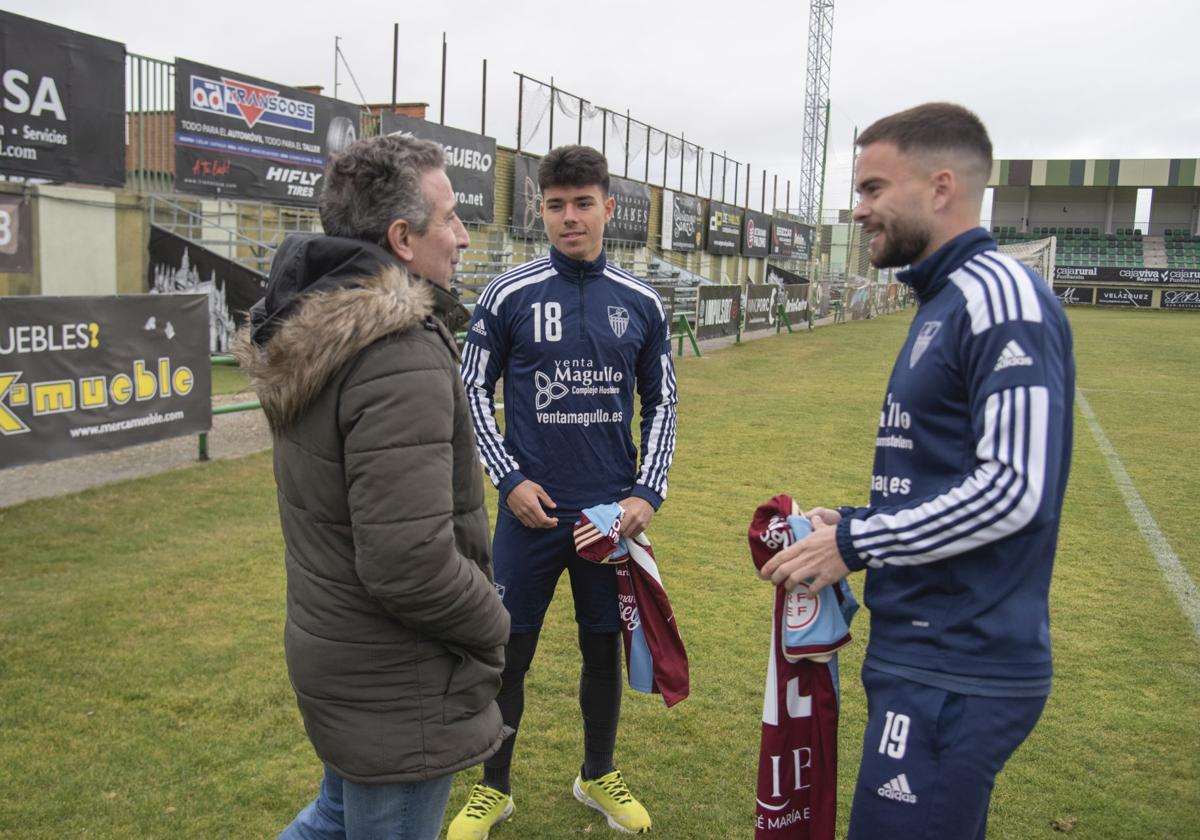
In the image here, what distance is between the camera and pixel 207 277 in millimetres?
13336

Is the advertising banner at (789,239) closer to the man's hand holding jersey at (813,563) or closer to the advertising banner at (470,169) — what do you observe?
the advertising banner at (470,169)

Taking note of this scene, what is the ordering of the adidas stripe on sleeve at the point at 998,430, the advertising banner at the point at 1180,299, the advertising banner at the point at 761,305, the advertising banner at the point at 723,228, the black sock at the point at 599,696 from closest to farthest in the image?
the adidas stripe on sleeve at the point at 998,430, the black sock at the point at 599,696, the advertising banner at the point at 761,305, the advertising banner at the point at 723,228, the advertising banner at the point at 1180,299

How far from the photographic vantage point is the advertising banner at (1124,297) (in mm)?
51250

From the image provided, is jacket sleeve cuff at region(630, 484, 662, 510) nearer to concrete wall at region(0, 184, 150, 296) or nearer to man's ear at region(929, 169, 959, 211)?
man's ear at region(929, 169, 959, 211)

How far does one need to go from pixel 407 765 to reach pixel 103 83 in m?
10.8

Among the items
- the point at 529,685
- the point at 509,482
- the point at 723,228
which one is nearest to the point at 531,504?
the point at 509,482

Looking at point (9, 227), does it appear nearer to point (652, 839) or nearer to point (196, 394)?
Answer: point (196, 394)

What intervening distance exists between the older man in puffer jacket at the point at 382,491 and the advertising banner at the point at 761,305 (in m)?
22.3

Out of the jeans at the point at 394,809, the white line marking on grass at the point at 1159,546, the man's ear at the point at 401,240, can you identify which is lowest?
the white line marking on grass at the point at 1159,546

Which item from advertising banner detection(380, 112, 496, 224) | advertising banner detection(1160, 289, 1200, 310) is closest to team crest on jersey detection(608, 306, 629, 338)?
advertising banner detection(380, 112, 496, 224)

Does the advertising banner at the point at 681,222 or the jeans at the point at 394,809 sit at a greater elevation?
the advertising banner at the point at 681,222

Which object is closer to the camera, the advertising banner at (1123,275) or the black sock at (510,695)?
the black sock at (510,695)

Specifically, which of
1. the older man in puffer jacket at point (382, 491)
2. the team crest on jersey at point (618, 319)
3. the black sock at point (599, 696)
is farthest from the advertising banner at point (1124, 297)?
the older man in puffer jacket at point (382, 491)

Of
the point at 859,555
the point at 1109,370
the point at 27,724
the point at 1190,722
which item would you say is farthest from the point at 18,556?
the point at 1109,370
